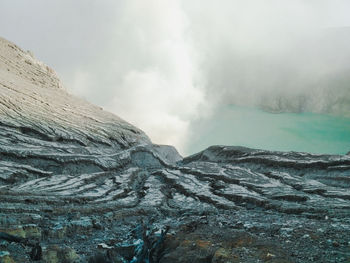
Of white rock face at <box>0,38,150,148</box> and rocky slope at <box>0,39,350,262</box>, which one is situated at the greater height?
white rock face at <box>0,38,150,148</box>

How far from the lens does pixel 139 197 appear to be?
25.5 meters

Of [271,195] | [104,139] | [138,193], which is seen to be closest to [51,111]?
[104,139]

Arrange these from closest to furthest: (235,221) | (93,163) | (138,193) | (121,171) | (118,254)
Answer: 1. (118,254)
2. (235,221)
3. (138,193)
4. (93,163)
5. (121,171)

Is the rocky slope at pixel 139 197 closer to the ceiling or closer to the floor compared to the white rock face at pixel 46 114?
closer to the floor

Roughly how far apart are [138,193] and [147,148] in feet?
82.7

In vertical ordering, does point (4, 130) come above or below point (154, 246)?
above

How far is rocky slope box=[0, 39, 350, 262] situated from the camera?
9867mm

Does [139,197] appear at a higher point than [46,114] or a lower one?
lower

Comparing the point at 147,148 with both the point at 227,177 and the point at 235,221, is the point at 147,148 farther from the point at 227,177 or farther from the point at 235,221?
the point at 235,221

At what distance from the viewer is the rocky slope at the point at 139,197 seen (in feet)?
32.4

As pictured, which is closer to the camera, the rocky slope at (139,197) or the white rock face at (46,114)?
the rocky slope at (139,197)

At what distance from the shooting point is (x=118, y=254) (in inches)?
397

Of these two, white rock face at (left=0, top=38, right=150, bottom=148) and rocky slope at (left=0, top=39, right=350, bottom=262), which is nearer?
rocky slope at (left=0, top=39, right=350, bottom=262)

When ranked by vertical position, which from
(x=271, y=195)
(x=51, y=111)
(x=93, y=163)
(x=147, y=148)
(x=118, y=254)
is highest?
(x=51, y=111)
